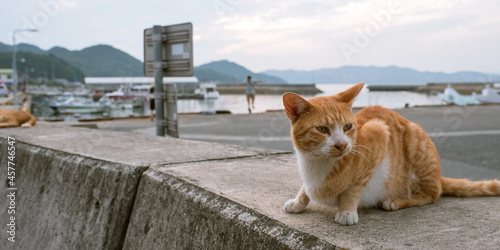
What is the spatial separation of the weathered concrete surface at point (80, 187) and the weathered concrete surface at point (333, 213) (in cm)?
15

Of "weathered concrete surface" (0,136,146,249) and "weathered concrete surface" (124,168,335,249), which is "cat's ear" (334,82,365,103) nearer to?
"weathered concrete surface" (124,168,335,249)

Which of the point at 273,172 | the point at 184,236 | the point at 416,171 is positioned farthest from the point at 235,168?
the point at 416,171

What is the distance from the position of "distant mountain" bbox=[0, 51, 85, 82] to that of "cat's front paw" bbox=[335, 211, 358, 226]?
120241 mm

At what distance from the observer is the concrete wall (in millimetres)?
1529

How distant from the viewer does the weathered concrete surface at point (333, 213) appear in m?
1.44

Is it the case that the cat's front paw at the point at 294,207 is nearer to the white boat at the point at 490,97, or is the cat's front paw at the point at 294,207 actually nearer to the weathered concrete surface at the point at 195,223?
the weathered concrete surface at the point at 195,223

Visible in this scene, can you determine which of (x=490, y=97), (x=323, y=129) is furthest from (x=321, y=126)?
(x=490, y=97)

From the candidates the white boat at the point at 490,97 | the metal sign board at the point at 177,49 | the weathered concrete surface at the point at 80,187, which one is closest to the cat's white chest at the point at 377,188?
the weathered concrete surface at the point at 80,187

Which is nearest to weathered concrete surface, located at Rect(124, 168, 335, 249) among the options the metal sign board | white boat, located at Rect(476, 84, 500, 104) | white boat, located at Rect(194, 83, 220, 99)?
the metal sign board

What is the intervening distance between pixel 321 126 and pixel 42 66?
432 ft

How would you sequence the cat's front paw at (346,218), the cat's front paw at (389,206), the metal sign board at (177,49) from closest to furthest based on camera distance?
the cat's front paw at (346,218), the cat's front paw at (389,206), the metal sign board at (177,49)

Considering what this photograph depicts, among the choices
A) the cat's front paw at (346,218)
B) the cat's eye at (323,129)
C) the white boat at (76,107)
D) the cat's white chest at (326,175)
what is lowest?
the white boat at (76,107)

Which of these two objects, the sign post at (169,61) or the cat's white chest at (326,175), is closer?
the cat's white chest at (326,175)

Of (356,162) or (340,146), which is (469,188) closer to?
(356,162)
